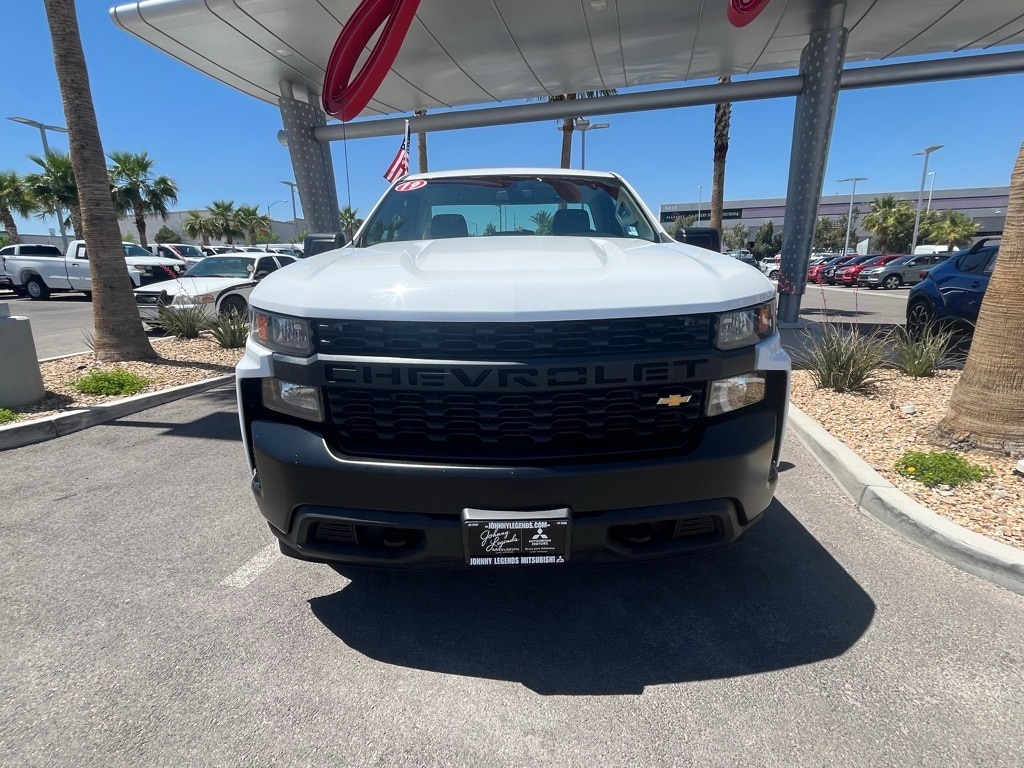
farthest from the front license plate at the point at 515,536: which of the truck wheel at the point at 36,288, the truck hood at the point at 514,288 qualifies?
the truck wheel at the point at 36,288

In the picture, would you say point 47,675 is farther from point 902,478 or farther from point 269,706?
point 902,478

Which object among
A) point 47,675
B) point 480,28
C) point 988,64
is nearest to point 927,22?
point 988,64

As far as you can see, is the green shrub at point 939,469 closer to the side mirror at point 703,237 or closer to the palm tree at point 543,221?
the side mirror at point 703,237

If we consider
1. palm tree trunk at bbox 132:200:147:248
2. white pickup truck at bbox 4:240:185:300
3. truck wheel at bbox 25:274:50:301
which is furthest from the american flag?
palm tree trunk at bbox 132:200:147:248

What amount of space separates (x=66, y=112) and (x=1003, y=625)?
9.33 meters

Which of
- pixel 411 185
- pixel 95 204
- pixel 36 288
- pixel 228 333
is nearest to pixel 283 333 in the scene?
pixel 411 185

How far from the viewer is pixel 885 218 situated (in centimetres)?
4791

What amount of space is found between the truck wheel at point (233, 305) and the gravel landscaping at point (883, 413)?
184 centimetres

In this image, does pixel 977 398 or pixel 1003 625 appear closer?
pixel 1003 625

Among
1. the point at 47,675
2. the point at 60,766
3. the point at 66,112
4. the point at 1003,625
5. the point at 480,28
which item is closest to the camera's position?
the point at 60,766

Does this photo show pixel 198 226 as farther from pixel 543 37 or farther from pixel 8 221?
pixel 543 37

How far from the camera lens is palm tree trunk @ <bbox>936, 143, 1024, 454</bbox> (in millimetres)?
3506

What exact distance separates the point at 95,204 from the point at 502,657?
24.6 ft

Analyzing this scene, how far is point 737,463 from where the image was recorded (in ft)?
6.35
